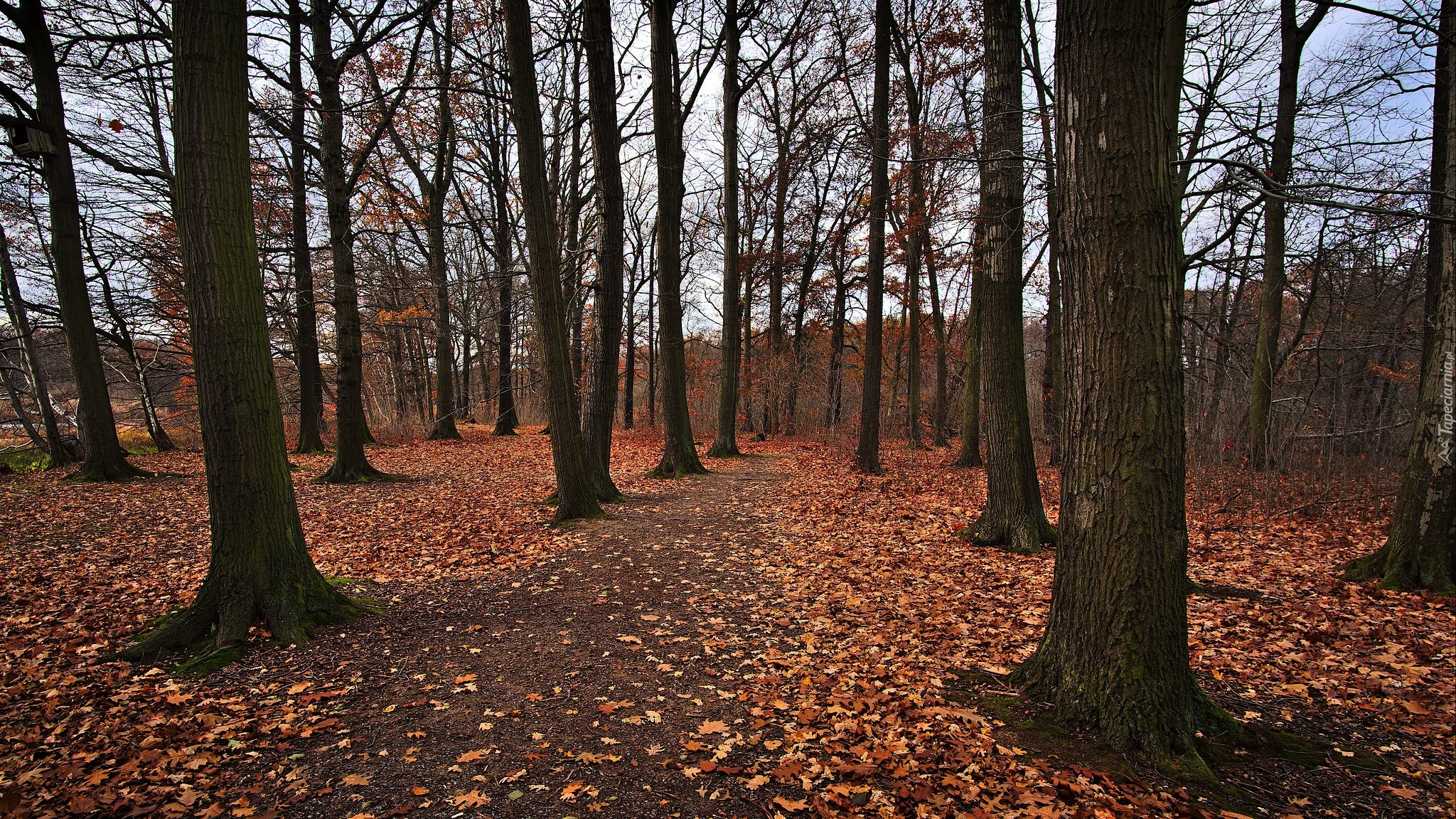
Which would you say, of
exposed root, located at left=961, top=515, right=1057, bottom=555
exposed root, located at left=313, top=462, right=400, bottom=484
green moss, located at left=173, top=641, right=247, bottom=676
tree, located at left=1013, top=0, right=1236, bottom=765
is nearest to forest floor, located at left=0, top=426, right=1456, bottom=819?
green moss, located at left=173, top=641, right=247, bottom=676

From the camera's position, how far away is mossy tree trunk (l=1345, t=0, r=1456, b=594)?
497 centimetres

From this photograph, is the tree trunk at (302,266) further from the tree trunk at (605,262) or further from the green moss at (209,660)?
the green moss at (209,660)

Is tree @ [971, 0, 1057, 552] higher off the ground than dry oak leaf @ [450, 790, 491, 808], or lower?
higher

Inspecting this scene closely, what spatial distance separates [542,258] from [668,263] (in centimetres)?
454

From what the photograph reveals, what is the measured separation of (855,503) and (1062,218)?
7232 mm

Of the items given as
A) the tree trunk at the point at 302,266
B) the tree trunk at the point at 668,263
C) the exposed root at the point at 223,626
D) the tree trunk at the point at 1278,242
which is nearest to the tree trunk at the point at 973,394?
the tree trunk at the point at 1278,242

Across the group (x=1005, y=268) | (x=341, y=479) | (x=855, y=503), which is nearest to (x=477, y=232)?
(x=341, y=479)

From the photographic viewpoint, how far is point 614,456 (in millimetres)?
16859

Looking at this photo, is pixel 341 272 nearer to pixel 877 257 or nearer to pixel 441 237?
pixel 441 237

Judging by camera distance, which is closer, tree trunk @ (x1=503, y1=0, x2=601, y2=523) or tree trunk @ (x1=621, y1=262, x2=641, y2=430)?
tree trunk @ (x1=503, y1=0, x2=601, y2=523)

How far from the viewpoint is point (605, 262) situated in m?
9.66

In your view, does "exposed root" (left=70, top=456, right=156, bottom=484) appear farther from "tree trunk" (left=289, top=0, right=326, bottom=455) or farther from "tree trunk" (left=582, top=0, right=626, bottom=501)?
"tree trunk" (left=582, top=0, right=626, bottom=501)

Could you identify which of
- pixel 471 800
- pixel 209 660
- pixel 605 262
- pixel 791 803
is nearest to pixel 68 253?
pixel 605 262

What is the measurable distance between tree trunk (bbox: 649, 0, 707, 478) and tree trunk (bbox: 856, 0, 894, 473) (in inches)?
146
